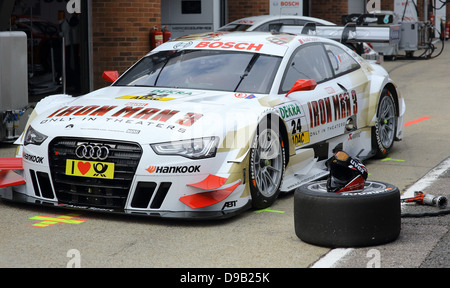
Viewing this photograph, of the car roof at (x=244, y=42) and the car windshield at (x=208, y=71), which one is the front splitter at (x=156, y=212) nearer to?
the car windshield at (x=208, y=71)

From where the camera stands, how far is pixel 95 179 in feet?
19.8

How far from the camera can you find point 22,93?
30.9 feet

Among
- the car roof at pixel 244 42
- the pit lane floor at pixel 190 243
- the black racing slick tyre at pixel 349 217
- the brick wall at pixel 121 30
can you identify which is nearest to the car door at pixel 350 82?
the car roof at pixel 244 42

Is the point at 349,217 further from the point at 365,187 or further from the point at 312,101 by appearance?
the point at 312,101

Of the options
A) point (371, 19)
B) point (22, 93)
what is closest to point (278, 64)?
point (22, 93)

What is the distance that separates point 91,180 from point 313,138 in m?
2.28

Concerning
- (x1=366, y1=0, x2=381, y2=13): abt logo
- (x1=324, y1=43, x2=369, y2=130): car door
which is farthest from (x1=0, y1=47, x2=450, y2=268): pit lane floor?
(x1=366, y1=0, x2=381, y2=13): abt logo

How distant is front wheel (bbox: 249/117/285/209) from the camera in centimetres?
632

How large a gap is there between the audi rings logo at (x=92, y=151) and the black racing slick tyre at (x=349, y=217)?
156cm

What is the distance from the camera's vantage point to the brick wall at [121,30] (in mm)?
13391

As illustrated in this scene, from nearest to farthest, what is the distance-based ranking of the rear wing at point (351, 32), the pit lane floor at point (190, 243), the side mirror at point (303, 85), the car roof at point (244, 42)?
1. the pit lane floor at point (190, 243)
2. the side mirror at point (303, 85)
3. the car roof at point (244, 42)
4. the rear wing at point (351, 32)

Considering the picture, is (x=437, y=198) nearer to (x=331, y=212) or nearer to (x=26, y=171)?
(x=331, y=212)

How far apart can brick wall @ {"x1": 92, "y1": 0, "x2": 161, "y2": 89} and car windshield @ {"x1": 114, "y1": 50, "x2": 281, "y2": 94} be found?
5.79 metres

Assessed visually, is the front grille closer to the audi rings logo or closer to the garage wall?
the audi rings logo
